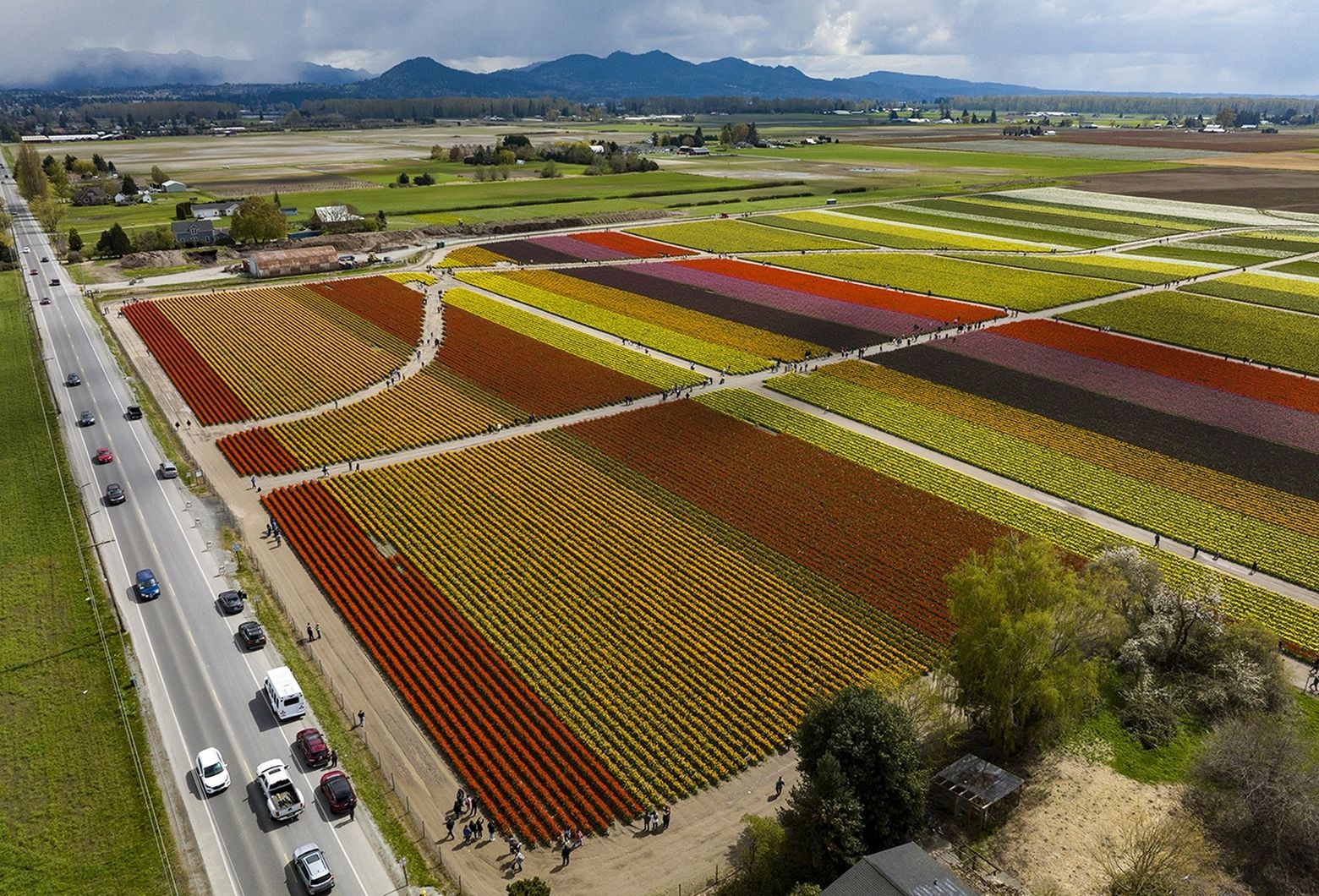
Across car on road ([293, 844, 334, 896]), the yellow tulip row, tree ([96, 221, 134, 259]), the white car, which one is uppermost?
tree ([96, 221, 134, 259])

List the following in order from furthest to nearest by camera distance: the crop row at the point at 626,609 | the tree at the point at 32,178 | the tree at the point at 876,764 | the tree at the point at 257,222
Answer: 1. the tree at the point at 32,178
2. the tree at the point at 257,222
3. the crop row at the point at 626,609
4. the tree at the point at 876,764

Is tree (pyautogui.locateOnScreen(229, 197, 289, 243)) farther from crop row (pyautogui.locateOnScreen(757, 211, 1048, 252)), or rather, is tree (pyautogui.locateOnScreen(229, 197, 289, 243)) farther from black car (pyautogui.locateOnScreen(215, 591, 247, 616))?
black car (pyautogui.locateOnScreen(215, 591, 247, 616))

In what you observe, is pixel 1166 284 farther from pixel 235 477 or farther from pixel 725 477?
pixel 235 477

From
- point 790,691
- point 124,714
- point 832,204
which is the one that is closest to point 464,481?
point 124,714

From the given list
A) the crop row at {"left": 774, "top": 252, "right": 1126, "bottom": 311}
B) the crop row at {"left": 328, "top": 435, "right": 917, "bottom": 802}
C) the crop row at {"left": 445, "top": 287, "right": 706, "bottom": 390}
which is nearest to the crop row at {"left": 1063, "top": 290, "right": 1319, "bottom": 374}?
the crop row at {"left": 774, "top": 252, "right": 1126, "bottom": 311}

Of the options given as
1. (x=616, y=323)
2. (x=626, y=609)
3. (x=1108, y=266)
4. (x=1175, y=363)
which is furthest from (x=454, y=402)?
A: (x=1108, y=266)

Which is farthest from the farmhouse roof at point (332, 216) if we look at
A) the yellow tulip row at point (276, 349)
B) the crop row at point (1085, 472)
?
the crop row at point (1085, 472)

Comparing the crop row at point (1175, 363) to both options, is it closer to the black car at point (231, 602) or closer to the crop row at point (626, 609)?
the crop row at point (626, 609)
